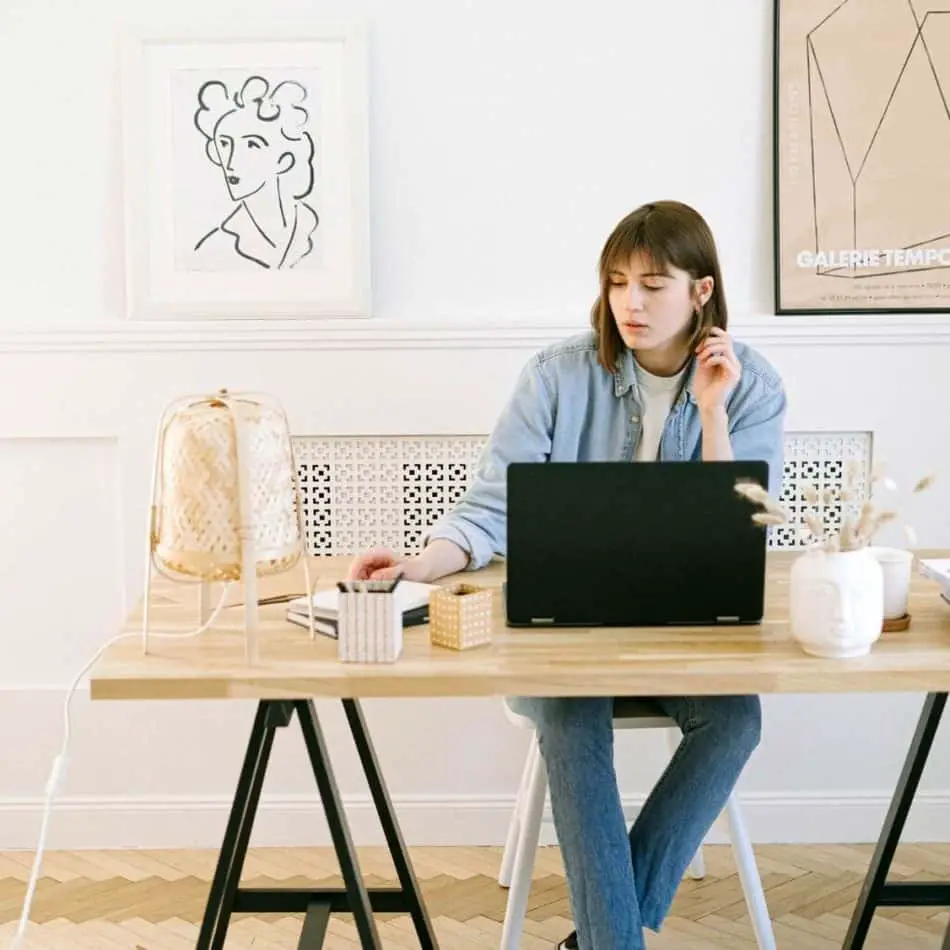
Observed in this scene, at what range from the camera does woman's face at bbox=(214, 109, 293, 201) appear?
2.61 meters

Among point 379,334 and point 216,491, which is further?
point 379,334

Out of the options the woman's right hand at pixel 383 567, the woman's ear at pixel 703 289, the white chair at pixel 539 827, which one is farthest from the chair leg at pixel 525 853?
the woman's ear at pixel 703 289

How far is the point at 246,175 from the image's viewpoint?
8.59 feet

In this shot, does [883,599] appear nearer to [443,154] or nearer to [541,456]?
[541,456]

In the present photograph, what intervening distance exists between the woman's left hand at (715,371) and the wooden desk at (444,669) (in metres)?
0.37

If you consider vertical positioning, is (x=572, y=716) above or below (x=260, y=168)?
below

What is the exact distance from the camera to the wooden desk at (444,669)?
1528 millimetres

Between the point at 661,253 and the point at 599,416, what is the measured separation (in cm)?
30

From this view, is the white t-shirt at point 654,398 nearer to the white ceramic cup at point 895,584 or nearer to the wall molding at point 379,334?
the wall molding at point 379,334

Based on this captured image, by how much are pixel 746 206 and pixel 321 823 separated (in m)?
1.59

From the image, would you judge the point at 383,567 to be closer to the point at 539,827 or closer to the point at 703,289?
the point at 539,827

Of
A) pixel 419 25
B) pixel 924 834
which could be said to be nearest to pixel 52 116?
pixel 419 25

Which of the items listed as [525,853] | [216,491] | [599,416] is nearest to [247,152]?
[599,416]

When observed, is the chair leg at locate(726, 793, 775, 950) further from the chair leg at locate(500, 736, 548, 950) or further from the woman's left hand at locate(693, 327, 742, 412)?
the woman's left hand at locate(693, 327, 742, 412)
